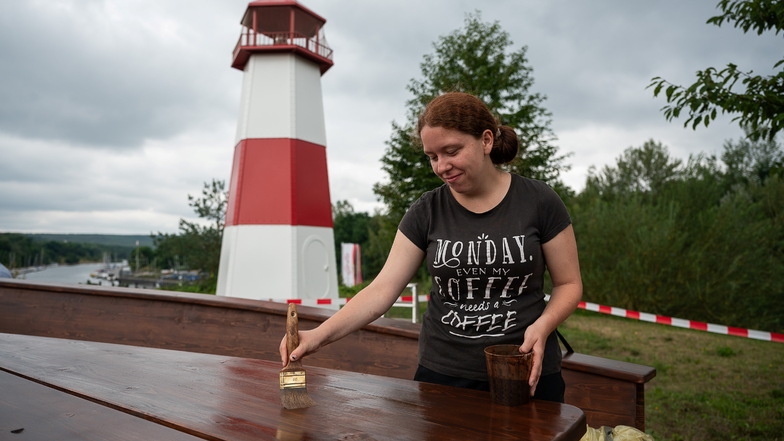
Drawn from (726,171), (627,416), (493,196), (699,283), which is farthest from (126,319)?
(726,171)

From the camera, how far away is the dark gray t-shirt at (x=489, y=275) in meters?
1.68

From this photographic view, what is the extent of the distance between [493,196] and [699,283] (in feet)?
37.9

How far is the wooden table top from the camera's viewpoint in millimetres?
1150

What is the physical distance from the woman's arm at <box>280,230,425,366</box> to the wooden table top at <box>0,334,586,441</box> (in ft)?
0.43

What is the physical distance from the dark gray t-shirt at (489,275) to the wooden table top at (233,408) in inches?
8.1

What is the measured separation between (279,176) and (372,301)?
9.30 metres

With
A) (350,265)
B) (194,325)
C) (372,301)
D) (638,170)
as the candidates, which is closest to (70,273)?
(350,265)

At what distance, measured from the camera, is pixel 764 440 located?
401cm

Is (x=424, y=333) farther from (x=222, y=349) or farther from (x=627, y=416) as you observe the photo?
(x=222, y=349)

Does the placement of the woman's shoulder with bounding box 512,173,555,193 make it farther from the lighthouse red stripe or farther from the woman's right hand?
the lighthouse red stripe

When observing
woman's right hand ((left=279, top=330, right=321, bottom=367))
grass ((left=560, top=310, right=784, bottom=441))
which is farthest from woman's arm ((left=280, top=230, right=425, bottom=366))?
grass ((left=560, top=310, right=784, bottom=441))

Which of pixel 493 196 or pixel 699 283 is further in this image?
pixel 699 283

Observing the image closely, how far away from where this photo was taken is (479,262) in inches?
66.1

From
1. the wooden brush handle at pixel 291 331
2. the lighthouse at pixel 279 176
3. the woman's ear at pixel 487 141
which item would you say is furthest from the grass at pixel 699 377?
the lighthouse at pixel 279 176
